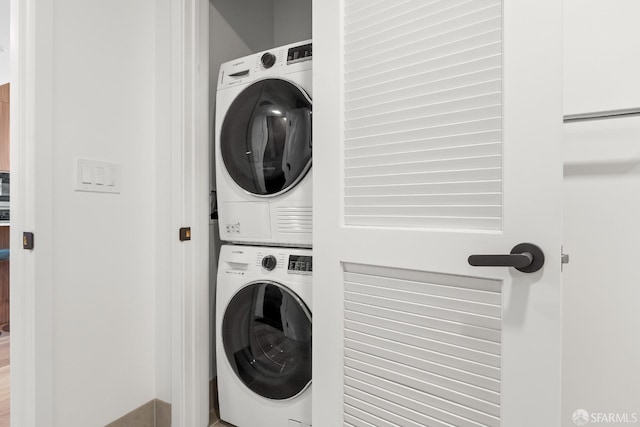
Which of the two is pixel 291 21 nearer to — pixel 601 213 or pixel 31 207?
pixel 31 207

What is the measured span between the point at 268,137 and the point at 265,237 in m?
0.43

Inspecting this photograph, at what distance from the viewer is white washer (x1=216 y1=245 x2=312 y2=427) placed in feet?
4.04

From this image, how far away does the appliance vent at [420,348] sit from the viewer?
76 centimetres

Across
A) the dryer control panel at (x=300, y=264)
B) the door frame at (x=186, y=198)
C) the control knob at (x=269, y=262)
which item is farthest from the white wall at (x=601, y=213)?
the door frame at (x=186, y=198)

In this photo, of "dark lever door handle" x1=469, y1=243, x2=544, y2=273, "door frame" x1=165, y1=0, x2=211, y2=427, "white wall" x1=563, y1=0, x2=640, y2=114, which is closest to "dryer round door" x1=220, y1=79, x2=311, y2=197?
"door frame" x1=165, y1=0, x2=211, y2=427

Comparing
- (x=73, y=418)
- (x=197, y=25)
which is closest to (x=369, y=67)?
(x=197, y=25)

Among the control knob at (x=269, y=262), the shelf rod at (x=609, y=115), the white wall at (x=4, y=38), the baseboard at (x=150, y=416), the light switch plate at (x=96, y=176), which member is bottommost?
the baseboard at (x=150, y=416)

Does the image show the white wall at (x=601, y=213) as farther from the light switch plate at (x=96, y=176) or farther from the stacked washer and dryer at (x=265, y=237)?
the light switch plate at (x=96, y=176)

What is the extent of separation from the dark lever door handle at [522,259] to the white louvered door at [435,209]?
0.05 ft

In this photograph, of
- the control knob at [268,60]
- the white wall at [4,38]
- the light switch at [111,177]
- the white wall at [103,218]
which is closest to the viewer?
the white wall at [103,218]

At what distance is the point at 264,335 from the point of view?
133cm

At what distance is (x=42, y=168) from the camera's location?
1016 mm

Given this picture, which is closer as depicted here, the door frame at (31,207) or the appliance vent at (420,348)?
the appliance vent at (420,348)

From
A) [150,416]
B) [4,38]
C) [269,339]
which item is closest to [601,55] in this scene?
[269,339]
